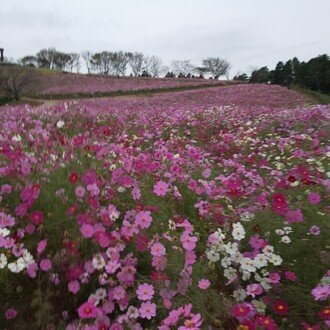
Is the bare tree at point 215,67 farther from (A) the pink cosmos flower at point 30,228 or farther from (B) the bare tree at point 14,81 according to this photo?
(A) the pink cosmos flower at point 30,228

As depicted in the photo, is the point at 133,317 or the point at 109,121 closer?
the point at 133,317

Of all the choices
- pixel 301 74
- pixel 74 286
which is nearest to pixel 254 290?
pixel 74 286

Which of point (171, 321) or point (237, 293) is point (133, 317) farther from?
point (237, 293)

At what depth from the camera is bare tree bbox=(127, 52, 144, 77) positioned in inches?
3375

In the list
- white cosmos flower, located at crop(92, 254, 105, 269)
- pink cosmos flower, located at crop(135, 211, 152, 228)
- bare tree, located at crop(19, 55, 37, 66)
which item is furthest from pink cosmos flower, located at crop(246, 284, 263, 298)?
bare tree, located at crop(19, 55, 37, 66)

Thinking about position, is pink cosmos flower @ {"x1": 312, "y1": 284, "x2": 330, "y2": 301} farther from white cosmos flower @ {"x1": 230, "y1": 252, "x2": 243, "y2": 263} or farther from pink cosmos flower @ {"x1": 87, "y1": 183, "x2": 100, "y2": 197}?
pink cosmos flower @ {"x1": 87, "y1": 183, "x2": 100, "y2": 197}

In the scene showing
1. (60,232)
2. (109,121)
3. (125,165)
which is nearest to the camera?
(60,232)

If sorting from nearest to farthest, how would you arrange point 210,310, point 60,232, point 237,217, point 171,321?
point 171,321, point 210,310, point 60,232, point 237,217

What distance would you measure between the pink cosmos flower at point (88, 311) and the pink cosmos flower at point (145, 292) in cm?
29

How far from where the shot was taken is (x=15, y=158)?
148 inches

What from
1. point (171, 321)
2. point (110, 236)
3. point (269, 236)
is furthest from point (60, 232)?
point (269, 236)

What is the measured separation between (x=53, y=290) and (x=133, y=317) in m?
0.60

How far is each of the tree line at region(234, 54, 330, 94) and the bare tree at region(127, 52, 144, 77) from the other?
1229 inches

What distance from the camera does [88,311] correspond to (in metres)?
2.52
